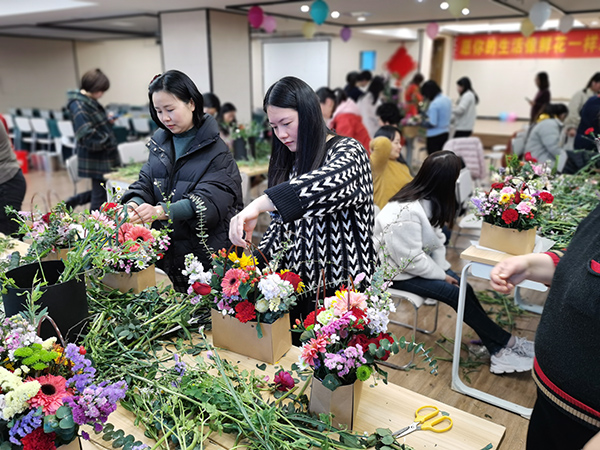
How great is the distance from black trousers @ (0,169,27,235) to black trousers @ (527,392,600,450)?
2.85m

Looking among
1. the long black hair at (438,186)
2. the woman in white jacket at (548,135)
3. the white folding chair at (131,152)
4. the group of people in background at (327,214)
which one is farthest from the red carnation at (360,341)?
the woman in white jacket at (548,135)

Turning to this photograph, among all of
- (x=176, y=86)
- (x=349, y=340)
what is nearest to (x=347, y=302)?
(x=349, y=340)

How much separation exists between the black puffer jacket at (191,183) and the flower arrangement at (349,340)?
3.02ft

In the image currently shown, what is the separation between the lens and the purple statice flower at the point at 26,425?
2.59ft

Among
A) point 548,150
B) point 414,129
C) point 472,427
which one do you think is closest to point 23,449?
point 472,427

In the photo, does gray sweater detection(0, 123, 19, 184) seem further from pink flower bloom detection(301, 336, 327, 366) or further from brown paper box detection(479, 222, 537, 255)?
brown paper box detection(479, 222, 537, 255)

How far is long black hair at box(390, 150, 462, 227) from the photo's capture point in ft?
8.31

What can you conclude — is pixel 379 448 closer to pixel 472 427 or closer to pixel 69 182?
pixel 472 427

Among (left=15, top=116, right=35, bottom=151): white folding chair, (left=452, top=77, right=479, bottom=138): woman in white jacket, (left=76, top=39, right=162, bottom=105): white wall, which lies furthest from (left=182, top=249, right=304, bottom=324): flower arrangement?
(left=76, top=39, right=162, bottom=105): white wall

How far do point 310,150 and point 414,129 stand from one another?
263 inches

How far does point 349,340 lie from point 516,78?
44.1 ft

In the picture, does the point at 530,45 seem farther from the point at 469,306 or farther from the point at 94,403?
the point at 94,403

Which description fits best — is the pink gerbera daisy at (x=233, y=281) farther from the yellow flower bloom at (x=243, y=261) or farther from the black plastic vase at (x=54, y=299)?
the black plastic vase at (x=54, y=299)

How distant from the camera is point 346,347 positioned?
1.00m
